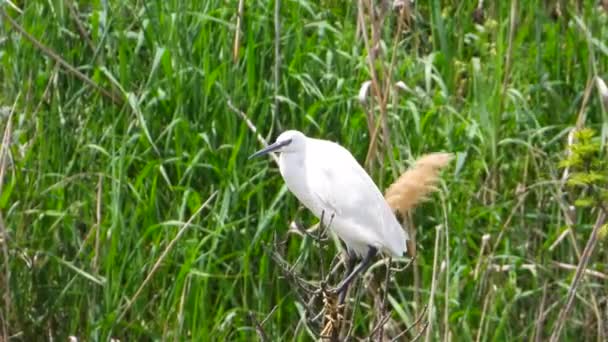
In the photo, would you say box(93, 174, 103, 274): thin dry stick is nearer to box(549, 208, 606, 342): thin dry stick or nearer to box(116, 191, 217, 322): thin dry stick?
box(116, 191, 217, 322): thin dry stick

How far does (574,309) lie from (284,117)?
0.91m

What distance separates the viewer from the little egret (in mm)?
3078

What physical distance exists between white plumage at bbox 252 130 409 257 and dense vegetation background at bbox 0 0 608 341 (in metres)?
0.36

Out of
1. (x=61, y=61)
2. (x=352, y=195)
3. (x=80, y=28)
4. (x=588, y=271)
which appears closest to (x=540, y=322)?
(x=588, y=271)

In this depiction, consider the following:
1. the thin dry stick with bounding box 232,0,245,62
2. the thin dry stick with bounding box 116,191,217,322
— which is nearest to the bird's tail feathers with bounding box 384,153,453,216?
the thin dry stick with bounding box 116,191,217,322

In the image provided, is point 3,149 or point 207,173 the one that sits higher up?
point 3,149

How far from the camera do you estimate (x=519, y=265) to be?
375 centimetres

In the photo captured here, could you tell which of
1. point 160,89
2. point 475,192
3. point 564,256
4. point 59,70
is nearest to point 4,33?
point 59,70

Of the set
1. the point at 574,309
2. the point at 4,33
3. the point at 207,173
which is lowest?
the point at 574,309

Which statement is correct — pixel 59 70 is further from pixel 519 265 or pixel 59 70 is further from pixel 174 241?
pixel 519 265

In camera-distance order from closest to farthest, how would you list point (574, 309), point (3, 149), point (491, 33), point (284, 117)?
point (3, 149) < point (574, 309) < point (284, 117) < point (491, 33)

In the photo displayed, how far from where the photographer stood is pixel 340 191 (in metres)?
3.13

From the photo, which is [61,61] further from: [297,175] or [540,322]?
[540,322]

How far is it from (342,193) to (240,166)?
74 centimetres
